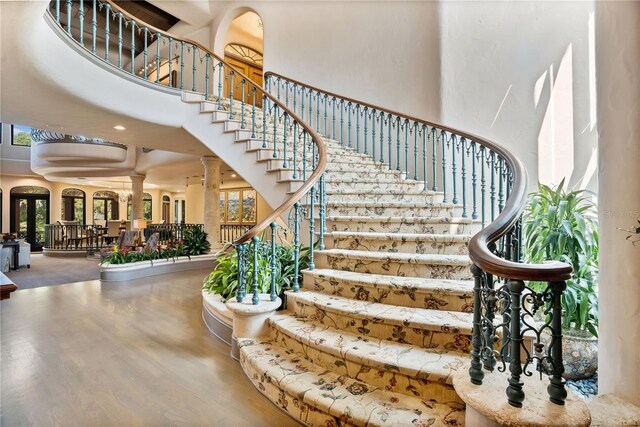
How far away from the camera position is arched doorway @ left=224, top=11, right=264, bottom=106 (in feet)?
27.8

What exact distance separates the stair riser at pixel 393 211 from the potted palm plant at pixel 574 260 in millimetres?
756

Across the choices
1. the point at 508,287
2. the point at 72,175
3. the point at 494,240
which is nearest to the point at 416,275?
the point at 494,240

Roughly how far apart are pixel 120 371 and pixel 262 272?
1284 millimetres

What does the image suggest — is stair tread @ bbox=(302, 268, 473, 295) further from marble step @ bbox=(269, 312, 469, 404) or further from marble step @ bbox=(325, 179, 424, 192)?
marble step @ bbox=(325, 179, 424, 192)

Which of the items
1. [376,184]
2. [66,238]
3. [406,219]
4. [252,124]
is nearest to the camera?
[406,219]

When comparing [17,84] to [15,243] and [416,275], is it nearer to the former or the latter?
[416,275]

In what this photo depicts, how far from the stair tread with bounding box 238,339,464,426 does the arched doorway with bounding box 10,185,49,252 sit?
1447cm

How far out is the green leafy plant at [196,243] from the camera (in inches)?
273

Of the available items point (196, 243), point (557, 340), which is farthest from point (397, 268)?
point (196, 243)

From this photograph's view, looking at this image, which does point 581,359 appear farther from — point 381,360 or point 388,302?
point 381,360

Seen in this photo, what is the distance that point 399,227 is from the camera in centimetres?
308

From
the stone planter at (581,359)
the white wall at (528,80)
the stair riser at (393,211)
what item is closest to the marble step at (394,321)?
the stone planter at (581,359)

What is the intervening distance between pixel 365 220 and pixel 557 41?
125 inches

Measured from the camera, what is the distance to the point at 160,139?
5719 mm
